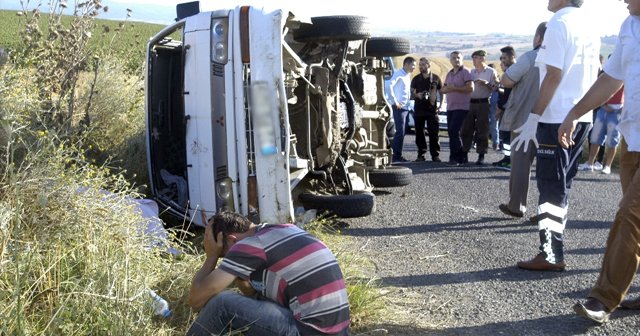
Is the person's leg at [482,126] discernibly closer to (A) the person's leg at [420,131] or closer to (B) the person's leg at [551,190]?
(A) the person's leg at [420,131]

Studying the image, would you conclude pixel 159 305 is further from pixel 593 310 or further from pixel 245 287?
pixel 593 310

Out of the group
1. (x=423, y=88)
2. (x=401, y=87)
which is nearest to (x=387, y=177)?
(x=423, y=88)

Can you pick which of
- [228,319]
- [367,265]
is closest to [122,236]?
[228,319]

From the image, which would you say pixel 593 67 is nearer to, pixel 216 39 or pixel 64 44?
pixel 216 39

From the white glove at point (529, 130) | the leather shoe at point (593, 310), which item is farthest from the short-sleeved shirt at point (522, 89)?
the leather shoe at point (593, 310)

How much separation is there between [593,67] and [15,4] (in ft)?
18.7

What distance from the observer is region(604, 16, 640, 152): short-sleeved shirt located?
4496 millimetres

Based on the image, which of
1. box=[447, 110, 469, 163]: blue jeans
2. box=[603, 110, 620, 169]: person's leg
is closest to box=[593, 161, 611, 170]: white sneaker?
box=[603, 110, 620, 169]: person's leg

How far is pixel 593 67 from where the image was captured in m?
5.74

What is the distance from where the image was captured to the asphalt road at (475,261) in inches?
182

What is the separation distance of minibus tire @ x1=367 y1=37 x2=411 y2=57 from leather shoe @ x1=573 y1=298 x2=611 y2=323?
4.75 metres

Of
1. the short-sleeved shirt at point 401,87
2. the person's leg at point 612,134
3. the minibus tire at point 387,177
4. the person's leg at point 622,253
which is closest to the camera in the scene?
the person's leg at point 622,253

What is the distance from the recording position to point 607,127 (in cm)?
1145

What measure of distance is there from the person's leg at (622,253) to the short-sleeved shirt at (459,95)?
7.35m
